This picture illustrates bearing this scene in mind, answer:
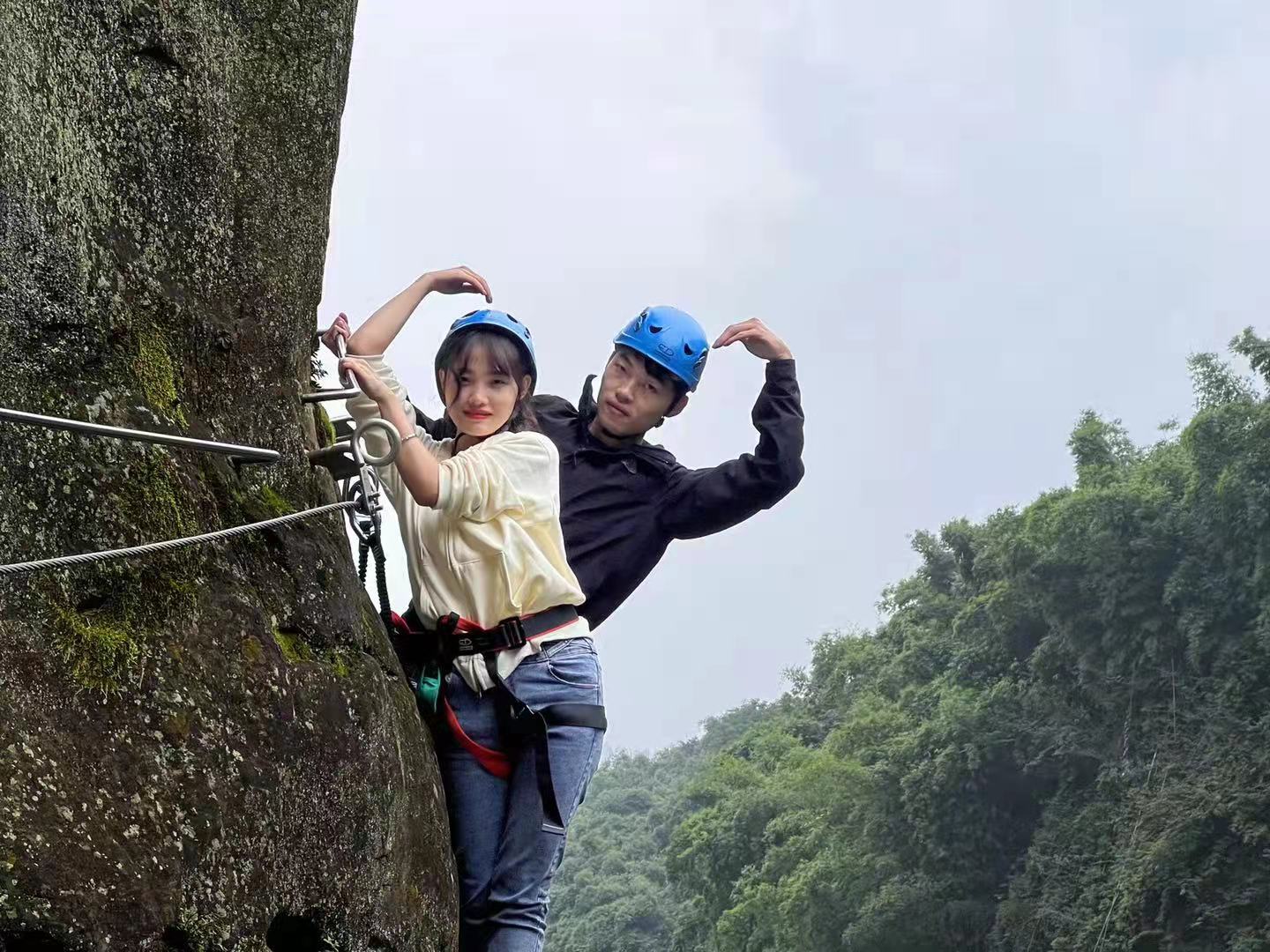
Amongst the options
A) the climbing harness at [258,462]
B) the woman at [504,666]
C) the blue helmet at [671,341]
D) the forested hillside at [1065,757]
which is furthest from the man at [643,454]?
the forested hillside at [1065,757]

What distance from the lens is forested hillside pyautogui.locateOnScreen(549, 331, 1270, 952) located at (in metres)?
36.5

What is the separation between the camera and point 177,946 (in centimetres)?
278

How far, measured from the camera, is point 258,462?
11.2 feet

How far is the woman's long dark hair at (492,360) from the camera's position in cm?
395

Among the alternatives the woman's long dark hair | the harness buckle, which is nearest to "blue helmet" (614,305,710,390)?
the woman's long dark hair

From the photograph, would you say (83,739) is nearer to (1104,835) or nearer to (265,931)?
(265,931)

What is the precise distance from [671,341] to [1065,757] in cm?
4310

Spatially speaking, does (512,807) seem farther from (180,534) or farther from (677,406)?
(677,406)

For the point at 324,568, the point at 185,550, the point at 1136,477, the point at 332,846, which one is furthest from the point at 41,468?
the point at 1136,477

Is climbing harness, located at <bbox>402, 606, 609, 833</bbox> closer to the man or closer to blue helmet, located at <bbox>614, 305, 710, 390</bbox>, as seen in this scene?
the man

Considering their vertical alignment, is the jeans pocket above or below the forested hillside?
below

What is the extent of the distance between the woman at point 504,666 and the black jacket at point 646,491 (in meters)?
0.49

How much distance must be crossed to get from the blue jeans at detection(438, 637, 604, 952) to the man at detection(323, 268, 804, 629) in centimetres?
50

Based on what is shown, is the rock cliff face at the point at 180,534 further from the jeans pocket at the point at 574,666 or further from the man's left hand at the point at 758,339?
the man's left hand at the point at 758,339
